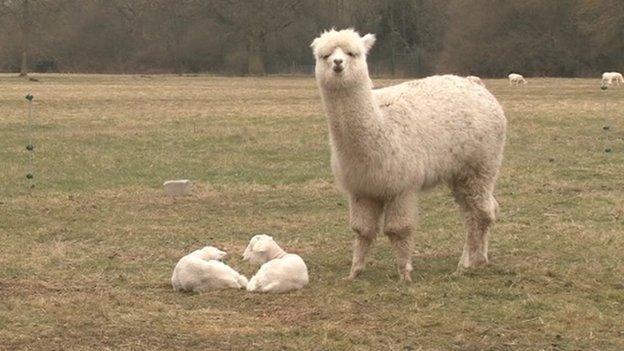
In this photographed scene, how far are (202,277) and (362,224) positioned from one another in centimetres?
143

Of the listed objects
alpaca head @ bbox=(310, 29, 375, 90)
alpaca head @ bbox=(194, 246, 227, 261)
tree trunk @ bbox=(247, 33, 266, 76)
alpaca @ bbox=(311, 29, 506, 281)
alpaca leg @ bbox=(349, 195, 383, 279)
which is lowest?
tree trunk @ bbox=(247, 33, 266, 76)

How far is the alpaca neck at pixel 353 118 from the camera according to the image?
8812 millimetres

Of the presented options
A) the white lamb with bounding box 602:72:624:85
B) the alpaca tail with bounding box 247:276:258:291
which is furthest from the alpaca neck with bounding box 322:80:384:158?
the white lamb with bounding box 602:72:624:85

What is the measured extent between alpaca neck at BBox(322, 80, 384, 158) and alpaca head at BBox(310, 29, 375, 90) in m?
0.08

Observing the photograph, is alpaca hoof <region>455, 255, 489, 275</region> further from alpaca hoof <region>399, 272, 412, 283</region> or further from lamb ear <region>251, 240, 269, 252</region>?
lamb ear <region>251, 240, 269, 252</region>

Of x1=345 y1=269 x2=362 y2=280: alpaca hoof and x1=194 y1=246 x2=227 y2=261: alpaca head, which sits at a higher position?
x1=194 y1=246 x2=227 y2=261: alpaca head

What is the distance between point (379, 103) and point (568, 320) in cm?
266

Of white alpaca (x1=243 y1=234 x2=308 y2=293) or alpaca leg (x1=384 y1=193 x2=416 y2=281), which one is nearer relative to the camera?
white alpaca (x1=243 y1=234 x2=308 y2=293)

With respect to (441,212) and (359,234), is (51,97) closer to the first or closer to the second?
(441,212)

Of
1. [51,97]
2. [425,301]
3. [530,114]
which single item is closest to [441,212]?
[425,301]

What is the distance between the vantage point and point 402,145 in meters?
9.17

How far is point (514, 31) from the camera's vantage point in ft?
217

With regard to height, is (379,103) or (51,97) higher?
(379,103)

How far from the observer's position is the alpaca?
8828mm
